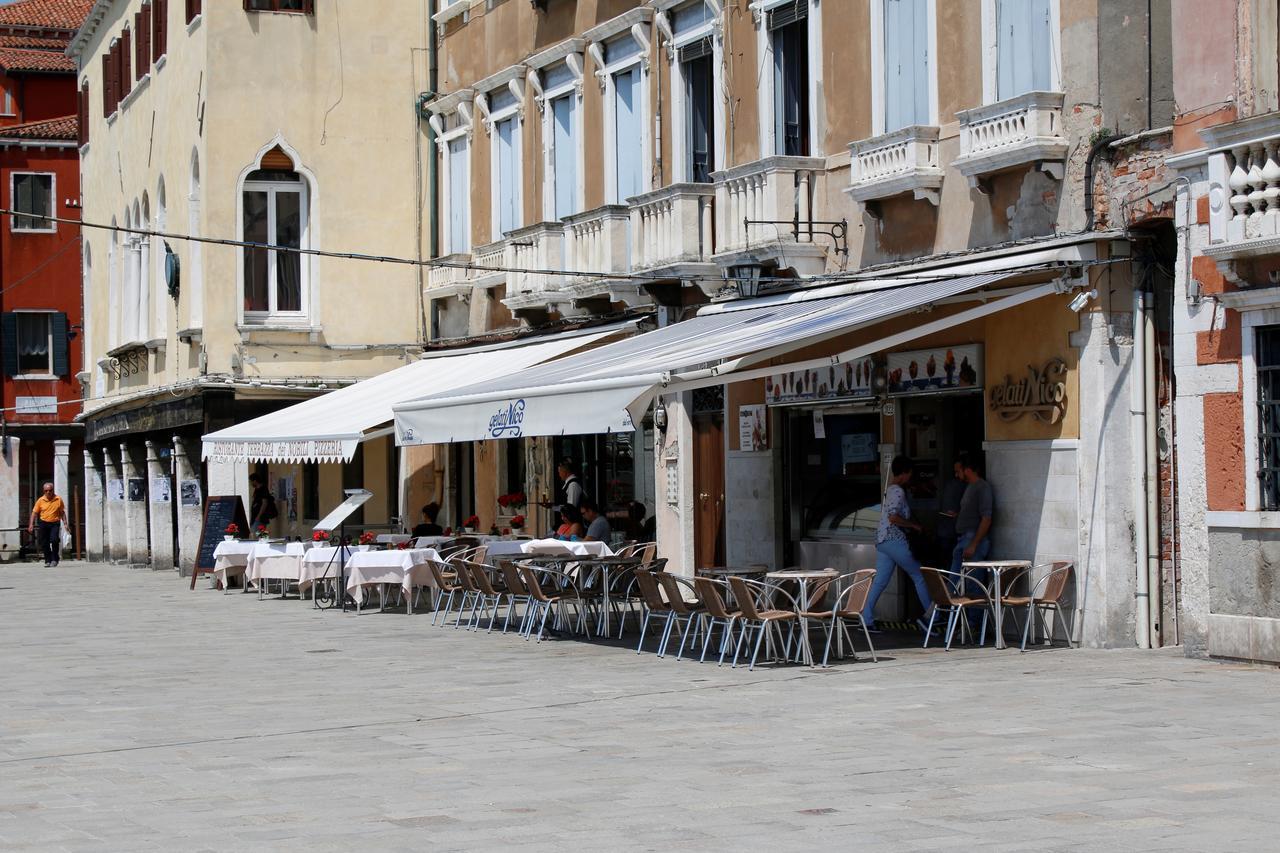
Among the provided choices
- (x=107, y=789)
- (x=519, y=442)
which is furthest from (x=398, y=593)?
(x=107, y=789)

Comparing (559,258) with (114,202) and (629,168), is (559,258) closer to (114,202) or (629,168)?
(629,168)

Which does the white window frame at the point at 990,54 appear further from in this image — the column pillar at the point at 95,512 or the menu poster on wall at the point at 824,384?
the column pillar at the point at 95,512

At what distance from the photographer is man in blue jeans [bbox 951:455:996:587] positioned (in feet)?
53.3

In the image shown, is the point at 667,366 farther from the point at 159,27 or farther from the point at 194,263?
the point at 159,27

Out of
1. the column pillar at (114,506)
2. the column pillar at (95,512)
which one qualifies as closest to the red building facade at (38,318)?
the column pillar at (95,512)

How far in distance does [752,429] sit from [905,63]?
455 centimetres

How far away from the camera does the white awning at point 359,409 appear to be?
2208 centimetres

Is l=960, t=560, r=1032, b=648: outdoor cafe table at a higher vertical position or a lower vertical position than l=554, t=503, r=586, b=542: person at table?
lower

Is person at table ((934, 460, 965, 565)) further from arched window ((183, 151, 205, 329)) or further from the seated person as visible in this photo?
arched window ((183, 151, 205, 329))

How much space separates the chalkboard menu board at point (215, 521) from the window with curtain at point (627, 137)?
8074 mm

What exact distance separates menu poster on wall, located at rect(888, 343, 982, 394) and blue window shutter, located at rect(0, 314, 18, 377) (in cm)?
3401

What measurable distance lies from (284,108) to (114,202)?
9120 mm

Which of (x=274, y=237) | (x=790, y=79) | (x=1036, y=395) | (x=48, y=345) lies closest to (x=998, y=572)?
(x=1036, y=395)

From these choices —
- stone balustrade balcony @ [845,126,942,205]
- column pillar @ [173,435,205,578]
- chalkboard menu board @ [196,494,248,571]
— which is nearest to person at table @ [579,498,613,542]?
stone balustrade balcony @ [845,126,942,205]
